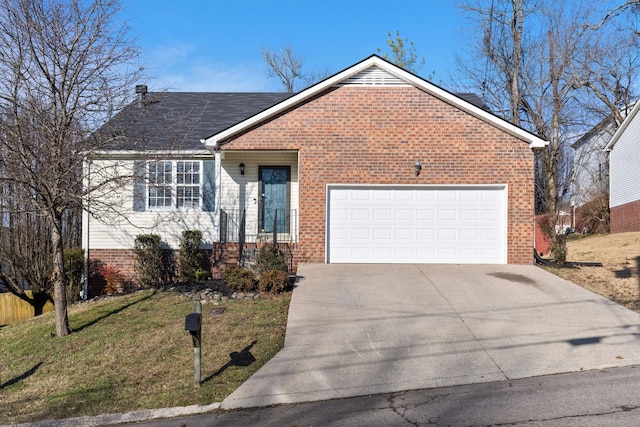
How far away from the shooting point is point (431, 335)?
830 cm

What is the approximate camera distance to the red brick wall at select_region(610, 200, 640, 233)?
2395cm

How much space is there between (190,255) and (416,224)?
582cm

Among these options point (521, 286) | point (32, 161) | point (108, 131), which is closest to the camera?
point (32, 161)

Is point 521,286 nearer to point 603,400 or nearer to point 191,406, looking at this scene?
point 603,400

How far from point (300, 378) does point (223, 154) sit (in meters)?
8.43

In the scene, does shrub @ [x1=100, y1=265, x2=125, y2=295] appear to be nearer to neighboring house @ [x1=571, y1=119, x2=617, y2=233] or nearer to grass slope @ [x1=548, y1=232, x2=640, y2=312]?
grass slope @ [x1=548, y1=232, x2=640, y2=312]

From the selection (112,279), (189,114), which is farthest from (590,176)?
(112,279)

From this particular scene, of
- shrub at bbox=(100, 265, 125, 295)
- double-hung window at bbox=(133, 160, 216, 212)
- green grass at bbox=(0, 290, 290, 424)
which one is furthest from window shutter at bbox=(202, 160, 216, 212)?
green grass at bbox=(0, 290, 290, 424)

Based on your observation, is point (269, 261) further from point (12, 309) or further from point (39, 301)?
point (12, 309)

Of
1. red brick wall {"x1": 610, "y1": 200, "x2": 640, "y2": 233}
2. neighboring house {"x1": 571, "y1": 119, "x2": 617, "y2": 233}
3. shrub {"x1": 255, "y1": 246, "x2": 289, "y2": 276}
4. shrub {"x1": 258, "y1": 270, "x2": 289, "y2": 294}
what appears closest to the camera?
shrub {"x1": 258, "y1": 270, "x2": 289, "y2": 294}

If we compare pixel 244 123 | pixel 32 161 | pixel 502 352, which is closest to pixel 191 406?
pixel 502 352

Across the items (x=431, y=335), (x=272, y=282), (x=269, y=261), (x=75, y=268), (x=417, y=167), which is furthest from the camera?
(x=75, y=268)

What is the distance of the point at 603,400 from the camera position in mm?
5707

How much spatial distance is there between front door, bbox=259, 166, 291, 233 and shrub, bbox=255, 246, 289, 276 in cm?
312
